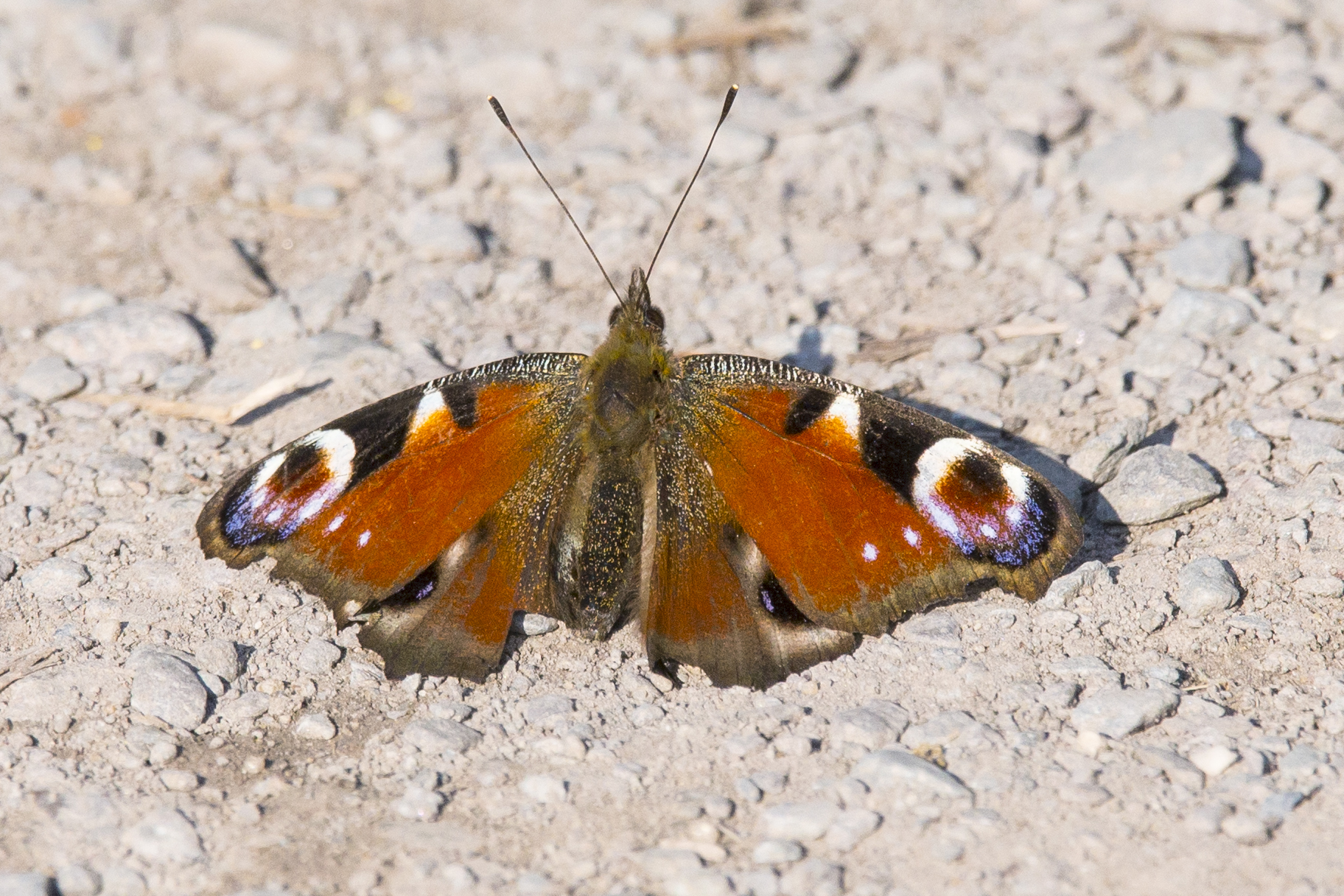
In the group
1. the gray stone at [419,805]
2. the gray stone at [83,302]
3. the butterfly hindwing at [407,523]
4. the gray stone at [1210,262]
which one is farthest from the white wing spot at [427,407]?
the gray stone at [1210,262]

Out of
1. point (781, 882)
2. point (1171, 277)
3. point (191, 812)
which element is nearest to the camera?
point (781, 882)

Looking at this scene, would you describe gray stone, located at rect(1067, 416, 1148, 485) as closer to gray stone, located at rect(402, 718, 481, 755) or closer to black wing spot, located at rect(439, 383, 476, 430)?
black wing spot, located at rect(439, 383, 476, 430)

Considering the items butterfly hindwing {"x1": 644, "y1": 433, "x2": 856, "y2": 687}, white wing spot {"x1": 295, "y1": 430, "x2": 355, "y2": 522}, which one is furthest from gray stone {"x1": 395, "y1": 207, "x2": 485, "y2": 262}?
butterfly hindwing {"x1": 644, "y1": 433, "x2": 856, "y2": 687}

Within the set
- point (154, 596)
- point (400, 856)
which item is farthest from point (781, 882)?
point (154, 596)

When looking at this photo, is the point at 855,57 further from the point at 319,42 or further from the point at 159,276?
the point at 159,276

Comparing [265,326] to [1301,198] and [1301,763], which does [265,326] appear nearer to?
[1301,763]

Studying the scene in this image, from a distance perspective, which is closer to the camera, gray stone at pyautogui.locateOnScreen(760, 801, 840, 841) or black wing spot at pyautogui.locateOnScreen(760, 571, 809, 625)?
gray stone at pyautogui.locateOnScreen(760, 801, 840, 841)

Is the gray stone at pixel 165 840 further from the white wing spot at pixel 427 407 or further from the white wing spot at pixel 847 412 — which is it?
the white wing spot at pixel 847 412
